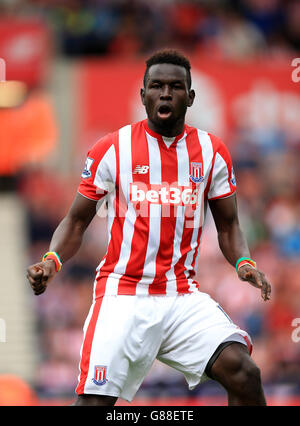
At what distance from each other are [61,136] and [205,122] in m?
2.21

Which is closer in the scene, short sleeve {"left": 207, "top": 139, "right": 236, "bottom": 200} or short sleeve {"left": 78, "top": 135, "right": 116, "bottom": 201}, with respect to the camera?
short sleeve {"left": 78, "top": 135, "right": 116, "bottom": 201}

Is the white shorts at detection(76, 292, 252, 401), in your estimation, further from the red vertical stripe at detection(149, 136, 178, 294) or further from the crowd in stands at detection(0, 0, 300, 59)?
the crowd in stands at detection(0, 0, 300, 59)

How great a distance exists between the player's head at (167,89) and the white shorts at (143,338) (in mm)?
976

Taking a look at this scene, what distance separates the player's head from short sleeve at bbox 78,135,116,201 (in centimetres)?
30

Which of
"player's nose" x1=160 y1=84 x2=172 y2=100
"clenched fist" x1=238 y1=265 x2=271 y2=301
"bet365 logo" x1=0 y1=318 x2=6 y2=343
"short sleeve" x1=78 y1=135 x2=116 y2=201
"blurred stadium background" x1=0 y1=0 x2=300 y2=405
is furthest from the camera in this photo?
"bet365 logo" x1=0 y1=318 x2=6 y2=343

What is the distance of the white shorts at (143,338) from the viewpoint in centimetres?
460

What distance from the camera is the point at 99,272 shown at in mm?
4934

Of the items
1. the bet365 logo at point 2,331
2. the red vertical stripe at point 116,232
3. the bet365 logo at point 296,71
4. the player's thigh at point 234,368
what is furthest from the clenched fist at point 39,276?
the bet365 logo at point 296,71

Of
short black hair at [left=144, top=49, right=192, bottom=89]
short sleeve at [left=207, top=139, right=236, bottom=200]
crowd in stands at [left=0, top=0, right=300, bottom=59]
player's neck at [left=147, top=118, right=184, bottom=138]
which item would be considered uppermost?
crowd in stands at [left=0, top=0, right=300, bottom=59]

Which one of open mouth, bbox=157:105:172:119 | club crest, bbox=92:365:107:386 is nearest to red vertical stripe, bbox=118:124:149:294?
open mouth, bbox=157:105:172:119

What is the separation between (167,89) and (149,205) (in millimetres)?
626

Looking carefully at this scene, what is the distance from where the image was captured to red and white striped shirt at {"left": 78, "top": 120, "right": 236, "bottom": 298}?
4.76 meters

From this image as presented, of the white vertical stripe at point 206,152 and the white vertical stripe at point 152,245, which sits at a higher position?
the white vertical stripe at point 206,152

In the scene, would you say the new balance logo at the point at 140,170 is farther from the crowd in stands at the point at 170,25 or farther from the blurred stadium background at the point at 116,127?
the crowd in stands at the point at 170,25
